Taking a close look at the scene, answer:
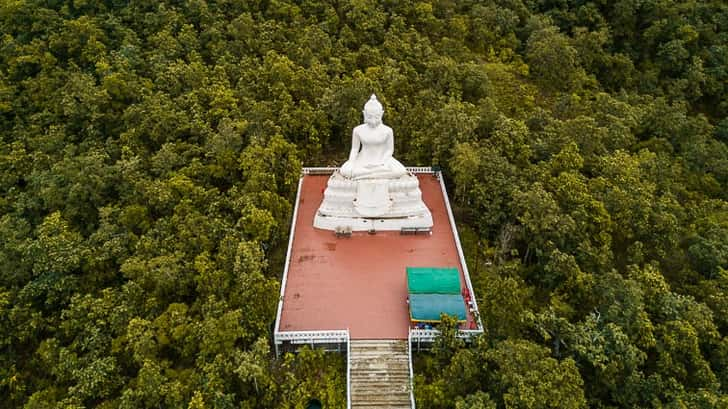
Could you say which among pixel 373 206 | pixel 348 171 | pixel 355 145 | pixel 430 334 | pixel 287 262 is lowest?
pixel 287 262

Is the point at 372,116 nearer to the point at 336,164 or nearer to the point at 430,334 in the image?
the point at 336,164

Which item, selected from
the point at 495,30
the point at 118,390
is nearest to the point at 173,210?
the point at 118,390

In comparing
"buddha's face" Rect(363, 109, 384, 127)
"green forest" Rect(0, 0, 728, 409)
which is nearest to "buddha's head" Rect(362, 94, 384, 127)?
"buddha's face" Rect(363, 109, 384, 127)

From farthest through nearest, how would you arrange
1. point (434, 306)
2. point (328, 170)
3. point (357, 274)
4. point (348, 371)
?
point (328, 170) → point (357, 274) → point (434, 306) → point (348, 371)

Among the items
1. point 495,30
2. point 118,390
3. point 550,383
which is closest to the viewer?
point 550,383

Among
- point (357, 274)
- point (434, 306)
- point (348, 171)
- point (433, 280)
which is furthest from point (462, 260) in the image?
point (348, 171)

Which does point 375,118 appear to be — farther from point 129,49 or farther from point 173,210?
point 129,49
